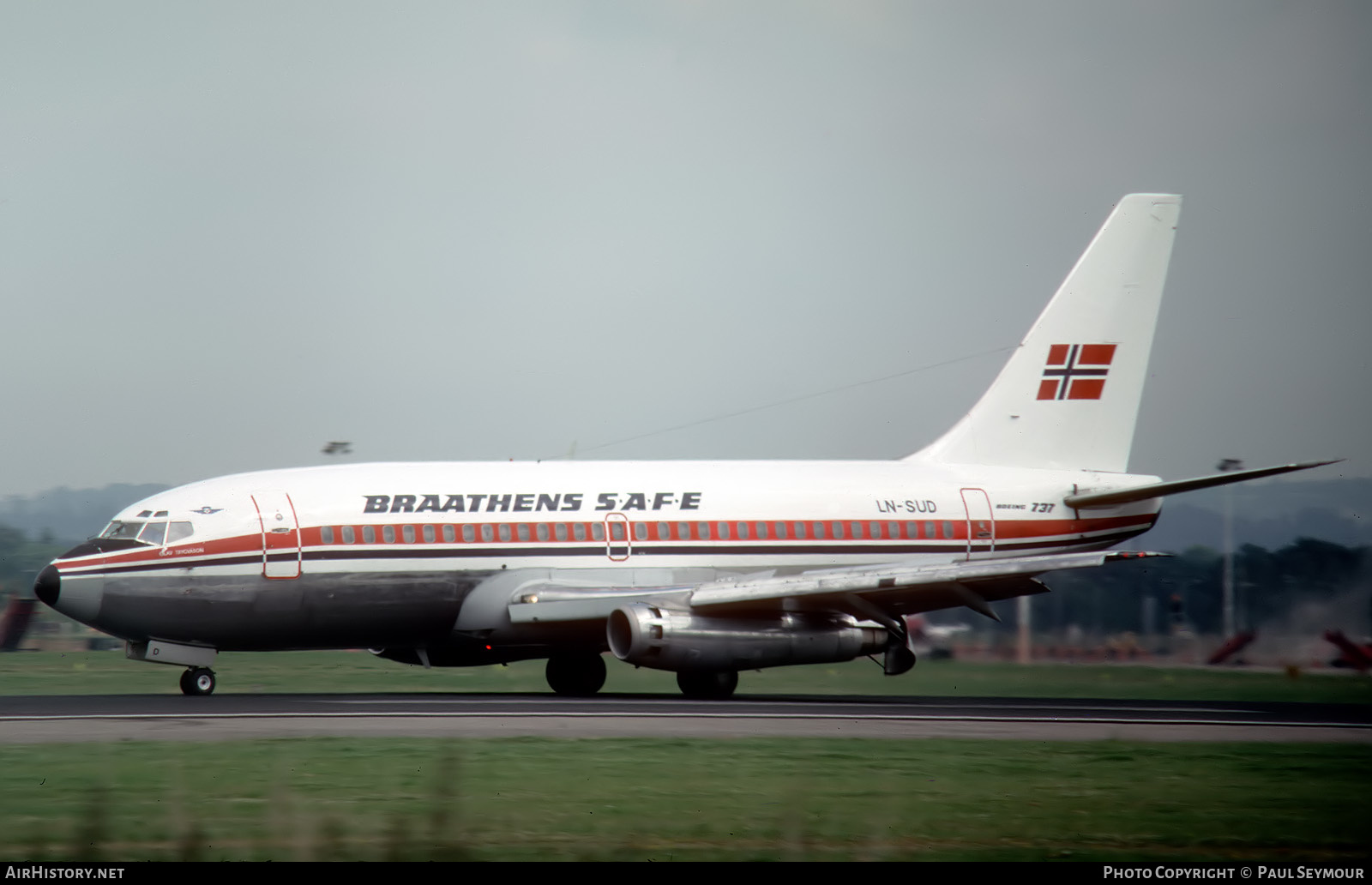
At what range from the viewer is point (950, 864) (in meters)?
11.8

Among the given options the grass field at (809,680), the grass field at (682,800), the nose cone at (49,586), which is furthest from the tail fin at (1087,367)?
the nose cone at (49,586)

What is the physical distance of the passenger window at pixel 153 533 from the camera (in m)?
27.7

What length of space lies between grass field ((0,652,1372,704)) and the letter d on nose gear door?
244cm

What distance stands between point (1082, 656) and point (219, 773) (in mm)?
21071

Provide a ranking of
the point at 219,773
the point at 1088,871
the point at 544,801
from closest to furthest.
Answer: the point at 1088,871 → the point at 544,801 → the point at 219,773

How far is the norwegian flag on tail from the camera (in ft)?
120

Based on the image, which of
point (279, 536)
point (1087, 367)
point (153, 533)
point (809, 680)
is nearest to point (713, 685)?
point (809, 680)

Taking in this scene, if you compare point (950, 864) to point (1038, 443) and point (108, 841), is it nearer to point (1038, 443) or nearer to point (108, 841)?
point (108, 841)

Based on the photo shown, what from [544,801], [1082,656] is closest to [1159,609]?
[1082,656]

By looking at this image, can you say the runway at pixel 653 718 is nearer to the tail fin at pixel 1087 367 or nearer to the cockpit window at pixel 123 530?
the cockpit window at pixel 123 530

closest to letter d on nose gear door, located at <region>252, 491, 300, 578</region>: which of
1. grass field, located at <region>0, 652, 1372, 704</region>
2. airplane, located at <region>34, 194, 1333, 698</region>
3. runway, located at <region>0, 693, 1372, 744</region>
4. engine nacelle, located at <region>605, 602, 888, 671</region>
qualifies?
airplane, located at <region>34, 194, 1333, 698</region>

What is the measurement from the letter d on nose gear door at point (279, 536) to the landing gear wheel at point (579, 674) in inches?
227

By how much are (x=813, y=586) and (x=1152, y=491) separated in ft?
32.3

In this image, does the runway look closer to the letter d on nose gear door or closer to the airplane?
the airplane
